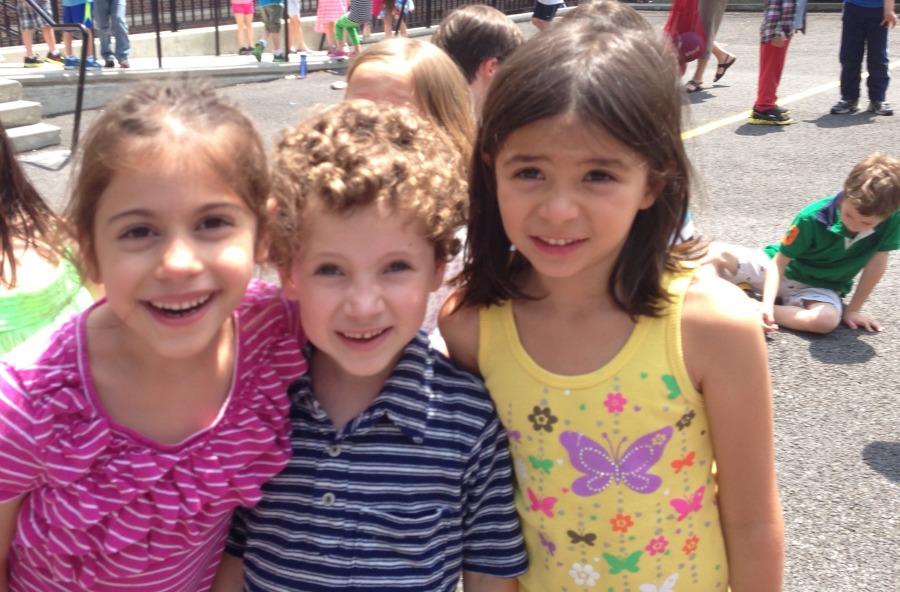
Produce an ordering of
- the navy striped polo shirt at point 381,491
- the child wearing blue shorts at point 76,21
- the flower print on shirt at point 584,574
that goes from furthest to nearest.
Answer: the child wearing blue shorts at point 76,21 < the flower print on shirt at point 584,574 < the navy striped polo shirt at point 381,491

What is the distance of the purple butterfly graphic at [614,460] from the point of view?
1764 millimetres

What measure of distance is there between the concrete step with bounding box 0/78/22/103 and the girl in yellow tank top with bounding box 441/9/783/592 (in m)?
8.18

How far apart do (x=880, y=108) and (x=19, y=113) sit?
8.37m

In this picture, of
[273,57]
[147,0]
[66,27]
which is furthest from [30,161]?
[147,0]

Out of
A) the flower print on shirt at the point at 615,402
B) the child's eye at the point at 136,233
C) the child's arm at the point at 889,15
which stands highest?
the child's arm at the point at 889,15

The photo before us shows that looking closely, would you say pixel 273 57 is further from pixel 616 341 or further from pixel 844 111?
pixel 616 341

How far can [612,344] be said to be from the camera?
5.87 ft

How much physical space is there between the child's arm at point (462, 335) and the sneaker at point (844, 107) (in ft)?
28.7

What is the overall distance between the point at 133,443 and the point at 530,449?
2.40ft

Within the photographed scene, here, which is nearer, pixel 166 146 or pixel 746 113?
pixel 166 146

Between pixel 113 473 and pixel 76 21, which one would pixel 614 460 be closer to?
pixel 113 473

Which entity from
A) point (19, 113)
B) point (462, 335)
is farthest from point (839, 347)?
point (19, 113)

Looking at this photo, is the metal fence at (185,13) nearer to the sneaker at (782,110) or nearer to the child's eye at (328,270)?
the sneaker at (782,110)

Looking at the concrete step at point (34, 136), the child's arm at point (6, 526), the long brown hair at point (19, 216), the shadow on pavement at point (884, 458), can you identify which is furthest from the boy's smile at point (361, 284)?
the concrete step at point (34, 136)
